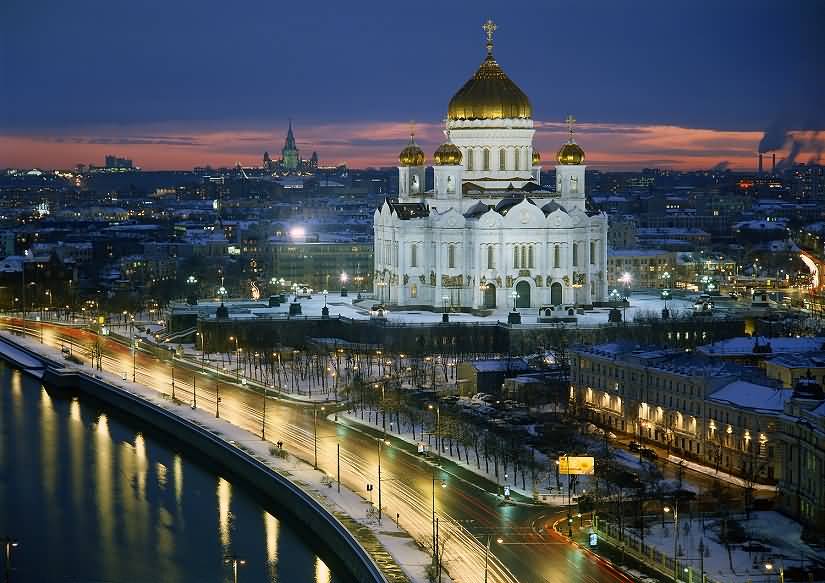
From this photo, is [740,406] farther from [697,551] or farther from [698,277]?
[698,277]

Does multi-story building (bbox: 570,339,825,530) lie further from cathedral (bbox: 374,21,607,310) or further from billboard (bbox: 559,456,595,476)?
cathedral (bbox: 374,21,607,310)

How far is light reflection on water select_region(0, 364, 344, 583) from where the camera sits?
38.5 meters

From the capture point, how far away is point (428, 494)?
1615 inches

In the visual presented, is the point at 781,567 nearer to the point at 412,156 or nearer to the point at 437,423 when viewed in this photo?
the point at 437,423

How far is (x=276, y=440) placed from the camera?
159 feet

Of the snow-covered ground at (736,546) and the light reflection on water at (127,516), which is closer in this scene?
the snow-covered ground at (736,546)

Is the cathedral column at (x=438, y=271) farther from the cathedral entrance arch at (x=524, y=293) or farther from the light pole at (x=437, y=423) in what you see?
the light pole at (x=437, y=423)

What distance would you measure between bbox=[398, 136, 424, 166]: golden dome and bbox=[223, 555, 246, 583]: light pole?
36.2 meters

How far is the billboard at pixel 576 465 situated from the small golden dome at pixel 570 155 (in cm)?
3212

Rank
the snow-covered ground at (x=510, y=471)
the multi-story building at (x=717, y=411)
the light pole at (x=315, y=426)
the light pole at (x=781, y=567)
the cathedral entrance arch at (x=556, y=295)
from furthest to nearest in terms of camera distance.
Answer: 1. the cathedral entrance arch at (x=556, y=295)
2. the light pole at (x=315, y=426)
3. the snow-covered ground at (x=510, y=471)
4. the multi-story building at (x=717, y=411)
5. the light pole at (x=781, y=567)

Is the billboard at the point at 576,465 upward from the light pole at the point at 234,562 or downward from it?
upward

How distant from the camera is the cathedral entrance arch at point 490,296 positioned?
67812 millimetres

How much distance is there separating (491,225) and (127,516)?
89.8 ft

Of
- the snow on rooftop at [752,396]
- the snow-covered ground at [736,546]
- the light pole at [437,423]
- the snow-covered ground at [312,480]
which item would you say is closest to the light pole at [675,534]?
the snow-covered ground at [736,546]
